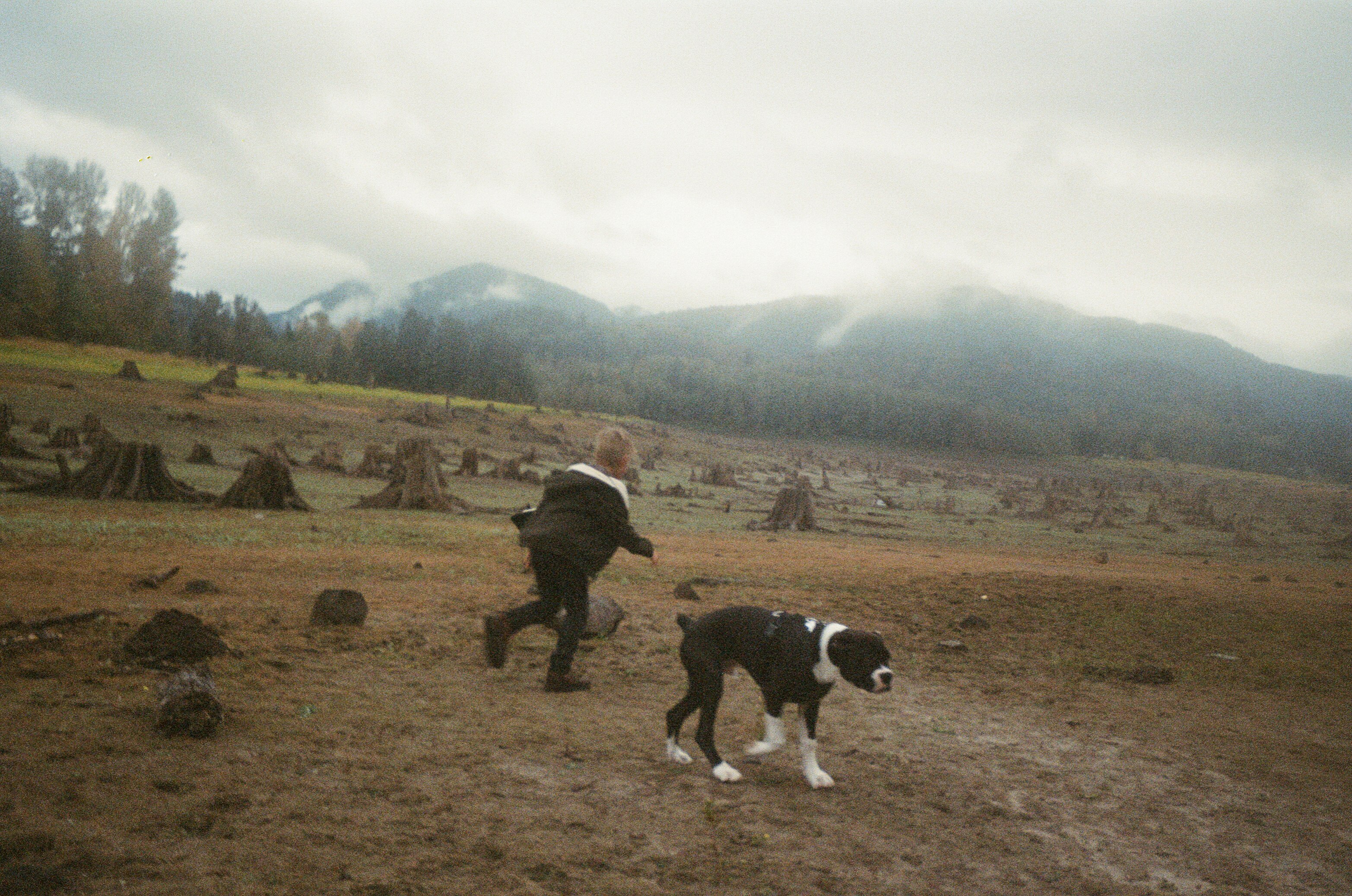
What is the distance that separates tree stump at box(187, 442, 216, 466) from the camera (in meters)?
28.4

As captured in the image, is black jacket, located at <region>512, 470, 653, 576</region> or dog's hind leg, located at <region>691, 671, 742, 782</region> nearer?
dog's hind leg, located at <region>691, 671, 742, 782</region>

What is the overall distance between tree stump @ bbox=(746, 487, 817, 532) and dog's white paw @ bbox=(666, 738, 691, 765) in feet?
71.2

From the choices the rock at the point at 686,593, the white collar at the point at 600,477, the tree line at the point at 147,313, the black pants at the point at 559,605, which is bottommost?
the rock at the point at 686,593

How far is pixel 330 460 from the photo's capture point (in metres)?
32.1

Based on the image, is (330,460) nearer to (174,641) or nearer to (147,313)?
(174,641)

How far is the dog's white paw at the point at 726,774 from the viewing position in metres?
5.26

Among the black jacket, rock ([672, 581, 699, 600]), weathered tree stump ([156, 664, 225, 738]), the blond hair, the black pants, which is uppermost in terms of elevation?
the blond hair

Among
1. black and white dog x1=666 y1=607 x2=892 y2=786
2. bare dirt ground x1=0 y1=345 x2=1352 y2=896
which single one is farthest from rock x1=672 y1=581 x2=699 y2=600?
black and white dog x1=666 y1=607 x2=892 y2=786

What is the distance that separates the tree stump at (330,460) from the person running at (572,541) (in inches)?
1075

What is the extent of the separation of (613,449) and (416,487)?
55.6 ft

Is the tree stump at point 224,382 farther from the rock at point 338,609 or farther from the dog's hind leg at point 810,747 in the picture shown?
the dog's hind leg at point 810,747

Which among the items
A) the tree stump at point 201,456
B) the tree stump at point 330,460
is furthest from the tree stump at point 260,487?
the tree stump at point 330,460

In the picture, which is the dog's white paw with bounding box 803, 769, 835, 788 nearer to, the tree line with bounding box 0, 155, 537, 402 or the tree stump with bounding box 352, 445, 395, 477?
the tree stump with bounding box 352, 445, 395, 477

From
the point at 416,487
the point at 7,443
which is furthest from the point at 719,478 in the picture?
the point at 7,443
